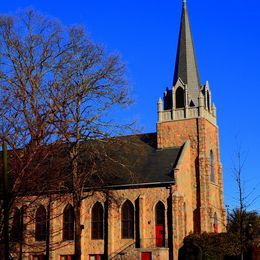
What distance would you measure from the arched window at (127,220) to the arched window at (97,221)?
2.00m

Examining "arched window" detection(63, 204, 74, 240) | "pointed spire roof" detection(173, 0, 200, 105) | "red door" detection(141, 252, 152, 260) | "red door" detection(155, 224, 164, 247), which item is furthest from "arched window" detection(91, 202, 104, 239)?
"pointed spire roof" detection(173, 0, 200, 105)

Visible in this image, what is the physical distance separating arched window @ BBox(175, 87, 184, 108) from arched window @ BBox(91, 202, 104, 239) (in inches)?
477

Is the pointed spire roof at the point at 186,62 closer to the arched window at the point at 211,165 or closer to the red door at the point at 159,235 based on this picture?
the arched window at the point at 211,165

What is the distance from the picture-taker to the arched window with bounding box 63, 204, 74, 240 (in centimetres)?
4631

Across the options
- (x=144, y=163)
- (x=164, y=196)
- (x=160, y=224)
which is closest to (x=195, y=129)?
(x=144, y=163)

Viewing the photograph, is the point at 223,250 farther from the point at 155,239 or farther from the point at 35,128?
the point at 35,128

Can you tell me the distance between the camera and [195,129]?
47562mm

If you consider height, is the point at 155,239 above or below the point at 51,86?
below

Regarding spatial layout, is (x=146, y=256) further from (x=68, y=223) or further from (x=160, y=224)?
(x=68, y=223)

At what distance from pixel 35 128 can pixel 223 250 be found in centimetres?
2311

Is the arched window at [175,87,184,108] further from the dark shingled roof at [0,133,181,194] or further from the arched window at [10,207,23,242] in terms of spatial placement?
the arched window at [10,207,23,242]

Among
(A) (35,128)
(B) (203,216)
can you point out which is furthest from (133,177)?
(A) (35,128)

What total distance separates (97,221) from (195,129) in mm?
11994

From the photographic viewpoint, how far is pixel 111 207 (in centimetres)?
4462
